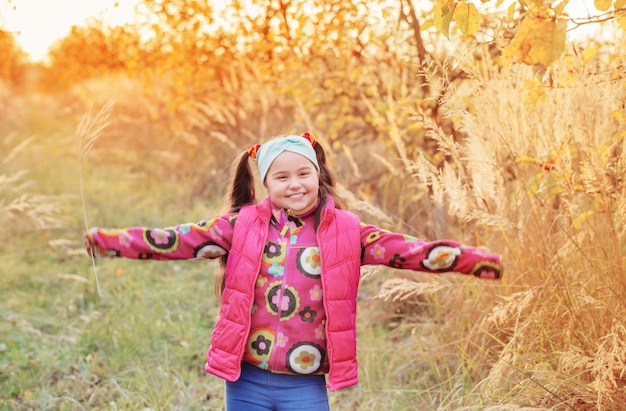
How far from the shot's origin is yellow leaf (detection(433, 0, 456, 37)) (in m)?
1.89

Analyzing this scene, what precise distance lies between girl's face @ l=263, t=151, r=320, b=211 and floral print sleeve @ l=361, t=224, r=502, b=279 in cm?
22

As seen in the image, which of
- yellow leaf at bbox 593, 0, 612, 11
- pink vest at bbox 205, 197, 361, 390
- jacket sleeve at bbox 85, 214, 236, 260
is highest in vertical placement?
yellow leaf at bbox 593, 0, 612, 11

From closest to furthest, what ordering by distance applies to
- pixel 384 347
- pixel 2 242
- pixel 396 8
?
pixel 384 347 → pixel 396 8 → pixel 2 242

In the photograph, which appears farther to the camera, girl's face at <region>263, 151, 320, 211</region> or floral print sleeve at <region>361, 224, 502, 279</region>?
girl's face at <region>263, 151, 320, 211</region>

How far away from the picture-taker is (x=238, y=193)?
2.56 m

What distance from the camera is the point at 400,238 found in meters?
2.24

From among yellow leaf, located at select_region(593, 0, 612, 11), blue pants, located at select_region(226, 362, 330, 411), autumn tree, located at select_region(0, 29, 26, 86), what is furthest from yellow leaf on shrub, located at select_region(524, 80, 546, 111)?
autumn tree, located at select_region(0, 29, 26, 86)

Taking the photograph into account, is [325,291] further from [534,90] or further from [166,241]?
[534,90]

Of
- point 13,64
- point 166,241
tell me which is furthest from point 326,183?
point 13,64

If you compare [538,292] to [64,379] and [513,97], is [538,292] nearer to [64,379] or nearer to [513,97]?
[513,97]

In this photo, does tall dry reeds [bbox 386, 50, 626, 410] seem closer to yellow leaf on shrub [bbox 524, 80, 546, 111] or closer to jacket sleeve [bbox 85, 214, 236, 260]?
yellow leaf on shrub [bbox 524, 80, 546, 111]

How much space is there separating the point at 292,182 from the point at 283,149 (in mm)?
114

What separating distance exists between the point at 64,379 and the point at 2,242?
2.77m

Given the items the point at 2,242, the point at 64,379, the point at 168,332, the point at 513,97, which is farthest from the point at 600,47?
the point at 2,242
